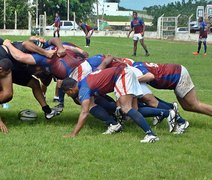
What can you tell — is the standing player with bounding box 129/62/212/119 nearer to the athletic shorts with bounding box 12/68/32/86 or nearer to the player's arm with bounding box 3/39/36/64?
the player's arm with bounding box 3/39/36/64

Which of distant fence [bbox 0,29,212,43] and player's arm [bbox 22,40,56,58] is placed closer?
player's arm [bbox 22,40,56,58]

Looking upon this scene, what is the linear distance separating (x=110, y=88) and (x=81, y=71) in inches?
23.8

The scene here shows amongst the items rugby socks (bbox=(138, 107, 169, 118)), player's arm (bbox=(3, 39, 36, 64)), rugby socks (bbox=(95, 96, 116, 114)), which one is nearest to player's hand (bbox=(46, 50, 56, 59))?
player's arm (bbox=(3, 39, 36, 64))

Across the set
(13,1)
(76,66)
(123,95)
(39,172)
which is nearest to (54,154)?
(39,172)

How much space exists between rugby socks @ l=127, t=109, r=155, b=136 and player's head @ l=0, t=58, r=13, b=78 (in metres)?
2.09

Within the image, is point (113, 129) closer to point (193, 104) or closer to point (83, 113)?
point (83, 113)

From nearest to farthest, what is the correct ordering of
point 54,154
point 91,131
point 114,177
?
point 114,177 < point 54,154 < point 91,131

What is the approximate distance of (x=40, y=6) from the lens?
86375 mm

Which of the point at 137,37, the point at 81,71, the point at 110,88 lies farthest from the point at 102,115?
the point at 137,37

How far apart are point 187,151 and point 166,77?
1.91 meters

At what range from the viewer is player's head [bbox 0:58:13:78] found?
29.2 ft

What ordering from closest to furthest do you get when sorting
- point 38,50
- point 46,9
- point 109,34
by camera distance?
point 38,50
point 109,34
point 46,9

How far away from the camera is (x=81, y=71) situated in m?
8.98

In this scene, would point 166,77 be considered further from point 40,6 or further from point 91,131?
point 40,6
